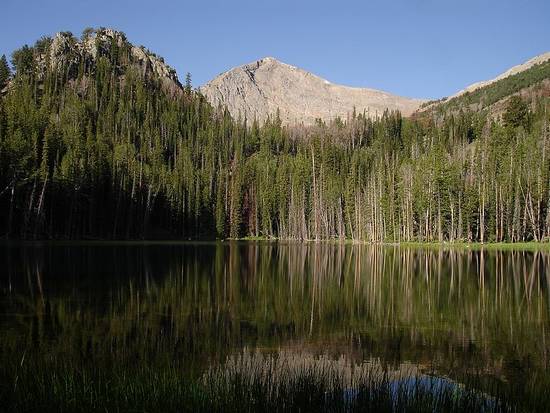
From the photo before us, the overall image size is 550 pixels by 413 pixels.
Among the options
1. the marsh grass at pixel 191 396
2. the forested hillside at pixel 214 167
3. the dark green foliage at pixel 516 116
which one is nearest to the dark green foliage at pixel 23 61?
the forested hillside at pixel 214 167

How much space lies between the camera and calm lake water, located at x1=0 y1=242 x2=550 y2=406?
13.2 metres

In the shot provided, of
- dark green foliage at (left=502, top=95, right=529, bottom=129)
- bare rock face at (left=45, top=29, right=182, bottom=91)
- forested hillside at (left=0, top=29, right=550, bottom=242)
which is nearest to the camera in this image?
forested hillside at (left=0, top=29, right=550, bottom=242)

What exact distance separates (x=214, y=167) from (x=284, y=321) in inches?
4821

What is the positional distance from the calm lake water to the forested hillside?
53.8 metres

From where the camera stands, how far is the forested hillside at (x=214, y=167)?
8488cm

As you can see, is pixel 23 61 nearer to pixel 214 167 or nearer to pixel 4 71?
pixel 4 71

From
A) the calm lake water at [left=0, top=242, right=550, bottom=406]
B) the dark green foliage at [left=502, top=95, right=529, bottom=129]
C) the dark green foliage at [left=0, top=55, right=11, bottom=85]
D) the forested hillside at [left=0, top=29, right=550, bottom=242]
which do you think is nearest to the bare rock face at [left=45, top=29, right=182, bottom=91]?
the forested hillside at [left=0, top=29, right=550, bottom=242]

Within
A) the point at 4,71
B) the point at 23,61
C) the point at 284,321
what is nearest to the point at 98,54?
the point at 23,61

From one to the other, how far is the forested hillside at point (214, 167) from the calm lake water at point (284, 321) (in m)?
53.8

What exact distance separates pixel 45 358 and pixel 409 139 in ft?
523

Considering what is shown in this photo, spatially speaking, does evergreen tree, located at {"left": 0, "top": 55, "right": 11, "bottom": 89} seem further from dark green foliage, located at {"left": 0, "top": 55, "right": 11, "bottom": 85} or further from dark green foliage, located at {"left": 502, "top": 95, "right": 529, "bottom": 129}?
dark green foliage, located at {"left": 502, "top": 95, "right": 529, "bottom": 129}

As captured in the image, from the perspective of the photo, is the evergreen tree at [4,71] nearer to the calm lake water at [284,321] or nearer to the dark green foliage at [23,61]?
the dark green foliage at [23,61]

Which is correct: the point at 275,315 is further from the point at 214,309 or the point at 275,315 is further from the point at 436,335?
the point at 436,335

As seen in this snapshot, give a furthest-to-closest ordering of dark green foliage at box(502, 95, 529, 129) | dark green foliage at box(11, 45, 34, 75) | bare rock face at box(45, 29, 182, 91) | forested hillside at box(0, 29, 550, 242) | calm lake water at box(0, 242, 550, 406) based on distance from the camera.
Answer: bare rock face at box(45, 29, 182, 91)
dark green foliage at box(11, 45, 34, 75)
dark green foliage at box(502, 95, 529, 129)
forested hillside at box(0, 29, 550, 242)
calm lake water at box(0, 242, 550, 406)
